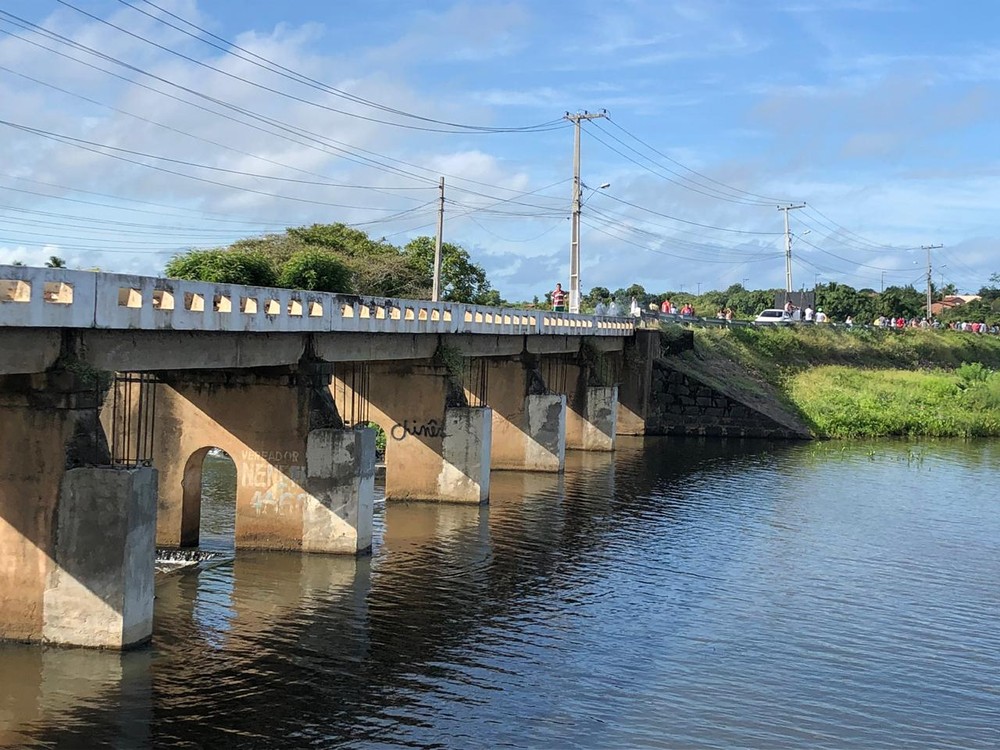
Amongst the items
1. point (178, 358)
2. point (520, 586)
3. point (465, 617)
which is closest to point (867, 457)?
point (520, 586)

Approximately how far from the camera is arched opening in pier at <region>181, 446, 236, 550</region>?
27.5 metres

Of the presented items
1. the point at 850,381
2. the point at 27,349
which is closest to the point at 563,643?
the point at 27,349

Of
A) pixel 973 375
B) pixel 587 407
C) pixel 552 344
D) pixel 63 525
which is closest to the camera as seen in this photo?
pixel 63 525

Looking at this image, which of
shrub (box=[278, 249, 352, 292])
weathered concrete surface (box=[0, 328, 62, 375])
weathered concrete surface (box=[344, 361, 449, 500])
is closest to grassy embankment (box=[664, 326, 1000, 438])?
shrub (box=[278, 249, 352, 292])

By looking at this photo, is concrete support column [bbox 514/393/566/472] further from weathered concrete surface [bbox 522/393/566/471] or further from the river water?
the river water

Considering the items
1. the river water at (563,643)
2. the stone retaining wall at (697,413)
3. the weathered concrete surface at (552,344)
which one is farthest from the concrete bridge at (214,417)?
the stone retaining wall at (697,413)

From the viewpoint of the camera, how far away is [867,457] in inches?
2019

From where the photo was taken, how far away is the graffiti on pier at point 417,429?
33.9 m

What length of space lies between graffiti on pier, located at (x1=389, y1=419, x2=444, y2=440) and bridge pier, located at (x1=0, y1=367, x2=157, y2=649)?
16.0 meters

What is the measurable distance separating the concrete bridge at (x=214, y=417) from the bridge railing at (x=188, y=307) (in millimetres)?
40

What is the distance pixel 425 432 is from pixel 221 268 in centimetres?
1672

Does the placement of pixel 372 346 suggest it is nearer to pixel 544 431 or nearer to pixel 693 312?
pixel 544 431

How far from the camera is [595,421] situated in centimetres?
5262

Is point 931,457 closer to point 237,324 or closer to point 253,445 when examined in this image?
point 253,445
